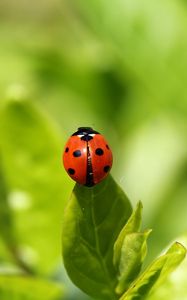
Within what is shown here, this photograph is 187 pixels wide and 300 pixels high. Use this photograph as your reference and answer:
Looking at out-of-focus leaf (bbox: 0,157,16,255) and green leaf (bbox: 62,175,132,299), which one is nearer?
green leaf (bbox: 62,175,132,299)

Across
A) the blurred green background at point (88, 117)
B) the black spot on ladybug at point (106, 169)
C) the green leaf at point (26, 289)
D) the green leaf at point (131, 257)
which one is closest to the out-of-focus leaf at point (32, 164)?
the blurred green background at point (88, 117)

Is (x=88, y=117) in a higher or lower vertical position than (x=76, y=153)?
higher

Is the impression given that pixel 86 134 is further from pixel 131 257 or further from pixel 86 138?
pixel 131 257

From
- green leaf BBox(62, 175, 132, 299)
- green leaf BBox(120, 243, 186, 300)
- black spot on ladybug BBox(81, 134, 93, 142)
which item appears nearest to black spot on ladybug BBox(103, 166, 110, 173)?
black spot on ladybug BBox(81, 134, 93, 142)

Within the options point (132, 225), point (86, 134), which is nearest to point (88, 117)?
point (86, 134)

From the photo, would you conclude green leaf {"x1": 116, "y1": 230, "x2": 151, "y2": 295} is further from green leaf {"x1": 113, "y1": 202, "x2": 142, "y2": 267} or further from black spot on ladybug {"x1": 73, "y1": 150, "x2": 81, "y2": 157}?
black spot on ladybug {"x1": 73, "y1": 150, "x2": 81, "y2": 157}

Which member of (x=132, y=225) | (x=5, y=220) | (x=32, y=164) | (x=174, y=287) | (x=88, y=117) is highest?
(x=88, y=117)
